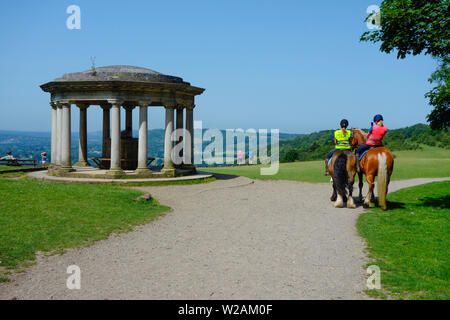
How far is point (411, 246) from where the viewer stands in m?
8.95

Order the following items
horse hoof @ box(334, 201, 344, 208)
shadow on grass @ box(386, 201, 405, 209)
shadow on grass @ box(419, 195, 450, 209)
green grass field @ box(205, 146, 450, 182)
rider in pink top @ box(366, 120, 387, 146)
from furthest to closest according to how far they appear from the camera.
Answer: green grass field @ box(205, 146, 450, 182)
horse hoof @ box(334, 201, 344, 208)
shadow on grass @ box(419, 195, 450, 209)
shadow on grass @ box(386, 201, 405, 209)
rider in pink top @ box(366, 120, 387, 146)

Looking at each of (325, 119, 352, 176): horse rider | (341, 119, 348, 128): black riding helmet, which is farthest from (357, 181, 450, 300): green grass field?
(341, 119, 348, 128): black riding helmet

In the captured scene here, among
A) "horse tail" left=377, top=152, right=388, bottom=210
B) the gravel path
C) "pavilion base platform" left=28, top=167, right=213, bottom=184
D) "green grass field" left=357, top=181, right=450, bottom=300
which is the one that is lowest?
the gravel path

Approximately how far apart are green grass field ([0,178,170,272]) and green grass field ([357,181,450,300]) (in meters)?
6.40

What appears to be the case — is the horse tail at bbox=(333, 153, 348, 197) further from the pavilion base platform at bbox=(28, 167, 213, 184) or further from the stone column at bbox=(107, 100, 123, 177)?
the stone column at bbox=(107, 100, 123, 177)

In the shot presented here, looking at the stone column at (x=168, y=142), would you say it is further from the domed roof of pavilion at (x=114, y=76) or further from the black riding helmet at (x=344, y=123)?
the black riding helmet at (x=344, y=123)

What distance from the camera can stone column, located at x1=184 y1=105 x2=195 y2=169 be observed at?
24.3m

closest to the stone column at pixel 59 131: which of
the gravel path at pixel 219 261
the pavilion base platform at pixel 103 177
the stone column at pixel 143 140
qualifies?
the pavilion base platform at pixel 103 177

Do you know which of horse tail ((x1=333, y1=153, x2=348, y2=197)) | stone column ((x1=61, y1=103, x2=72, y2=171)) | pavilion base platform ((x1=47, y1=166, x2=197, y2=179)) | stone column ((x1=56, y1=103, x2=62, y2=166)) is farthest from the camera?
stone column ((x1=56, y1=103, x2=62, y2=166))

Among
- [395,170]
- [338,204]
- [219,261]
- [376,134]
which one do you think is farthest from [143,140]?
[395,170]

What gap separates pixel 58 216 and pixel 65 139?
11.8 metres

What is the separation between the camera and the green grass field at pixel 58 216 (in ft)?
28.3
